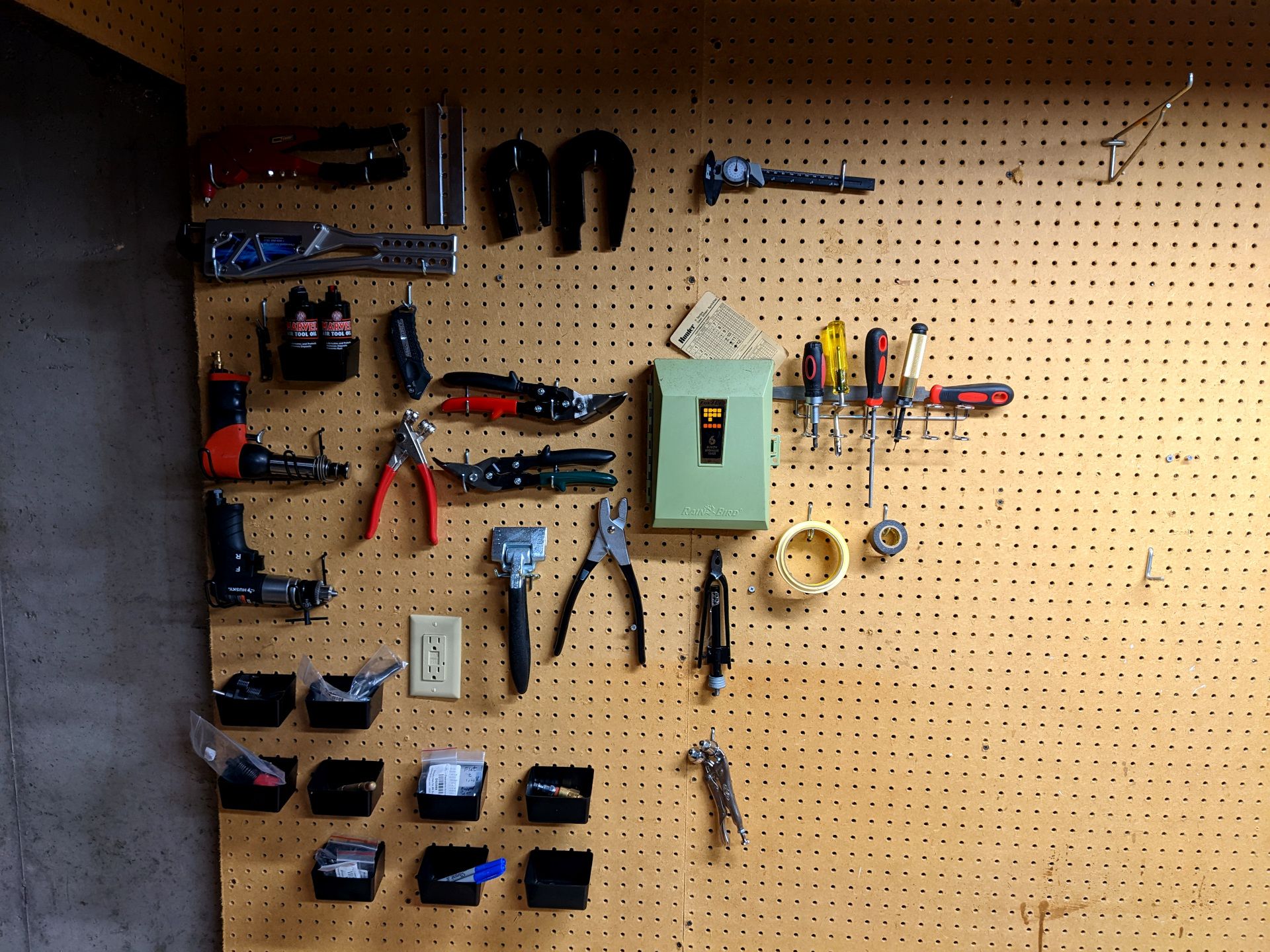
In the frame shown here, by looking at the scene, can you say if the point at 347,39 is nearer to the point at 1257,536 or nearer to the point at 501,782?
the point at 501,782

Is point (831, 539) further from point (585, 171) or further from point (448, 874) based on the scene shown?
point (448, 874)

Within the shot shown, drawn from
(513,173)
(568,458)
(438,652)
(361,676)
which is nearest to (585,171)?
(513,173)

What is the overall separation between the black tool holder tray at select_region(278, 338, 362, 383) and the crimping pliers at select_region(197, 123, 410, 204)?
1.19 ft

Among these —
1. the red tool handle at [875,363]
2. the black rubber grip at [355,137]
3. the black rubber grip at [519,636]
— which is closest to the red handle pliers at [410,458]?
the black rubber grip at [519,636]

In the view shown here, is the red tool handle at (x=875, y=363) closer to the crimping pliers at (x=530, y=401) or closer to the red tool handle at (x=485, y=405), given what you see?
the crimping pliers at (x=530, y=401)

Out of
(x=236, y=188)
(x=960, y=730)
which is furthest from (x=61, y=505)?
(x=960, y=730)

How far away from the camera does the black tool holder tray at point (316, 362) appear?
1349mm

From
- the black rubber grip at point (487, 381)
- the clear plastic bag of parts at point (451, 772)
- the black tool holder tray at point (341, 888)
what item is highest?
the black rubber grip at point (487, 381)

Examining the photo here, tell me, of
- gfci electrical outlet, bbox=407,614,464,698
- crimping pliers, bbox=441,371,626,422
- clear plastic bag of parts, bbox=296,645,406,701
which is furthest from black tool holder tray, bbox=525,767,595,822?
crimping pliers, bbox=441,371,626,422

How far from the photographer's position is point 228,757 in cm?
147

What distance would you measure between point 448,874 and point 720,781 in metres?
0.65

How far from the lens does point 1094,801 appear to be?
1443 mm

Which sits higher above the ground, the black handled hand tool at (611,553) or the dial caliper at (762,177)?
the dial caliper at (762,177)

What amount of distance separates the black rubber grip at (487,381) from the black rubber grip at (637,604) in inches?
17.8
